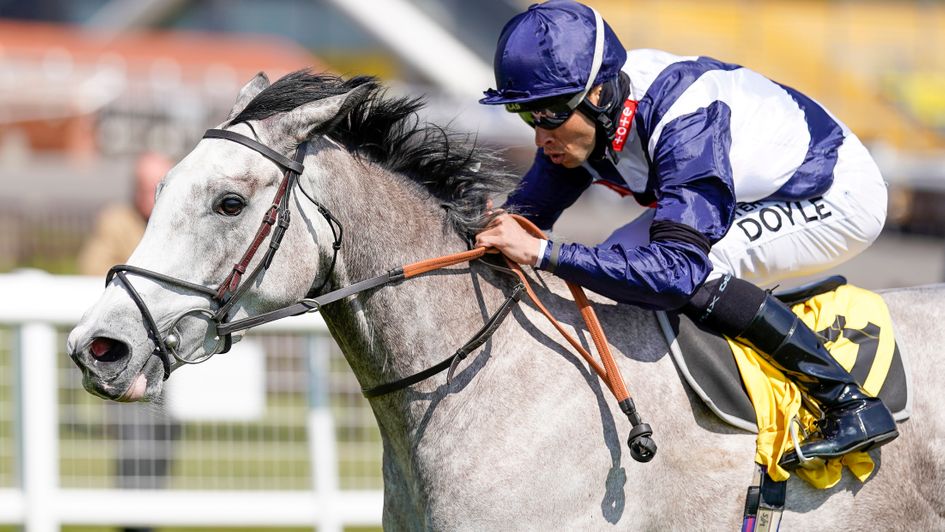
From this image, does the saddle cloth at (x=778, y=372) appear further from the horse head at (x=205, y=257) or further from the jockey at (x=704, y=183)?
the horse head at (x=205, y=257)

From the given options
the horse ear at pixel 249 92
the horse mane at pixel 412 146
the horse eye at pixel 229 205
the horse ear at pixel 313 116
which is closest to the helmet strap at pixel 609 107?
the horse mane at pixel 412 146

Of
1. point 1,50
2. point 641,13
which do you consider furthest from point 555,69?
point 641,13

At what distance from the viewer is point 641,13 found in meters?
28.5

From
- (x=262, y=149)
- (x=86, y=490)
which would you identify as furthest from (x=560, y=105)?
(x=86, y=490)

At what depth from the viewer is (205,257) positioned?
2887 millimetres

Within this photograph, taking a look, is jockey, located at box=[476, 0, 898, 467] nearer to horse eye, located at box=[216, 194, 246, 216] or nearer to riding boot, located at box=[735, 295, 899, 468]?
riding boot, located at box=[735, 295, 899, 468]

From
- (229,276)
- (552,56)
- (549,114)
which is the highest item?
(552,56)

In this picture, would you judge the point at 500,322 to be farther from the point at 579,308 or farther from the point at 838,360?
the point at 838,360

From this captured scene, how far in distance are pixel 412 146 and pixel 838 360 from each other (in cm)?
136

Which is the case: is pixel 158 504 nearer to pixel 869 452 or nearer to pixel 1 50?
pixel 869 452

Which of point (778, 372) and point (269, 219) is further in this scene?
point (778, 372)

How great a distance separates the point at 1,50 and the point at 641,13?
14732mm

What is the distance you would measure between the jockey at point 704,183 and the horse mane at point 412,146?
0.47ft

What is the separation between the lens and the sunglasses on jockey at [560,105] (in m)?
3.19
